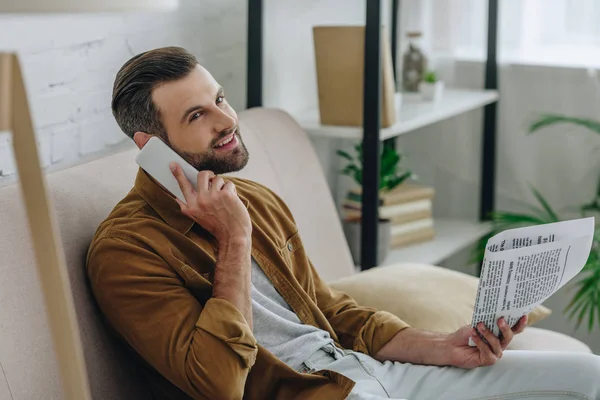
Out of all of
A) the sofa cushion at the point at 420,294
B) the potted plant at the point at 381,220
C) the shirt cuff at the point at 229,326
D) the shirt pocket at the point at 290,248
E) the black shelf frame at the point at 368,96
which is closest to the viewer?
the shirt cuff at the point at 229,326

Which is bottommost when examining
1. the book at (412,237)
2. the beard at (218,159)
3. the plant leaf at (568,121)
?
the book at (412,237)

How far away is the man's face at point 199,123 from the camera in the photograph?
1398 millimetres

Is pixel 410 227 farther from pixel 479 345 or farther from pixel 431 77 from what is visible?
pixel 479 345

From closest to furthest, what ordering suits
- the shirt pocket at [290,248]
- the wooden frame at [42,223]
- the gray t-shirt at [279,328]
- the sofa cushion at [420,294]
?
the wooden frame at [42,223] → the gray t-shirt at [279,328] → the shirt pocket at [290,248] → the sofa cushion at [420,294]

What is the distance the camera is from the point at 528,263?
4.34 feet

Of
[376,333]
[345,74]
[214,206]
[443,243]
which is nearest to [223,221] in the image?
[214,206]

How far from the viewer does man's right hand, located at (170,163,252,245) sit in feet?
4.37

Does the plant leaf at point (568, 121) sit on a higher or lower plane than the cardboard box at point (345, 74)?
lower

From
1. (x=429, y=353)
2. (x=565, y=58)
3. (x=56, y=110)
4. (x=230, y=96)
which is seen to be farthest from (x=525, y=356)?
(x=565, y=58)

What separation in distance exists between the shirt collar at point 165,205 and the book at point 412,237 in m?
1.30

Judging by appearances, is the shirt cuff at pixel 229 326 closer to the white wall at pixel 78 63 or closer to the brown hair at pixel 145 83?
the brown hair at pixel 145 83

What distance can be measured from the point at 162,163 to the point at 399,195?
1357 mm

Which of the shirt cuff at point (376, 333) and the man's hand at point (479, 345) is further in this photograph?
the shirt cuff at point (376, 333)

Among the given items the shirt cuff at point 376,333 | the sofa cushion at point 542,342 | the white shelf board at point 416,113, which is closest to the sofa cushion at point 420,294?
the sofa cushion at point 542,342
